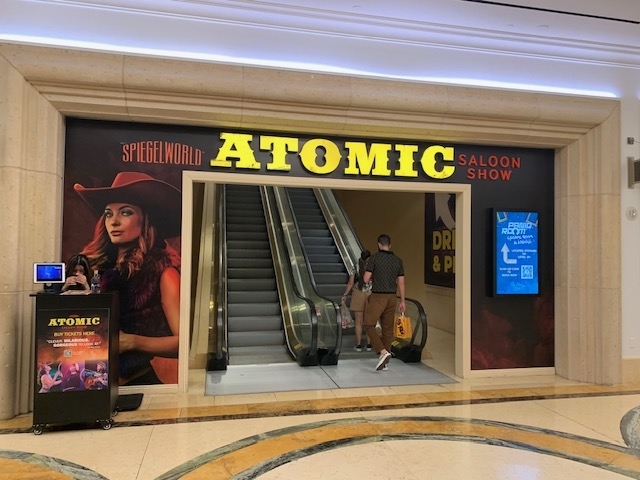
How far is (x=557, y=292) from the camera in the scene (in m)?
5.66

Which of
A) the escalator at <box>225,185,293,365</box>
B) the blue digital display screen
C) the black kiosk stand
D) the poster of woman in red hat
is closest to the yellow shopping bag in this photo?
the blue digital display screen

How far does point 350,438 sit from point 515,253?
3.17 m

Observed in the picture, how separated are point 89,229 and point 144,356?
1.37m

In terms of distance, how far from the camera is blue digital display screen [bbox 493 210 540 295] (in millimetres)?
5500

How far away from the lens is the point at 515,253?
555 cm

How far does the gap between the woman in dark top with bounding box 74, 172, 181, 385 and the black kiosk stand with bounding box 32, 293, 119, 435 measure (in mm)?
864

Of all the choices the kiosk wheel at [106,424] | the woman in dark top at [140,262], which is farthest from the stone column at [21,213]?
the kiosk wheel at [106,424]

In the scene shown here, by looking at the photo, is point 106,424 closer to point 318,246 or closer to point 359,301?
point 359,301

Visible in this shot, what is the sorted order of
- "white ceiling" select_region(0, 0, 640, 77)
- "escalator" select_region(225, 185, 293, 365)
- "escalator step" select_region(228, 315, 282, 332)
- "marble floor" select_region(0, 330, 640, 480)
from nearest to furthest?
"marble floor" select_region(0, 330, 640, 480)
"white ceiling" select_region(0, 0, 640, 77)
"escalator" select_region(225, 185, 293, 365)
"escalator step" select_region(228, 315, 282, 332)

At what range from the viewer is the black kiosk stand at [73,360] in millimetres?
3664

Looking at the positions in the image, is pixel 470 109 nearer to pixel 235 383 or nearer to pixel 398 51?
pixel 398 51

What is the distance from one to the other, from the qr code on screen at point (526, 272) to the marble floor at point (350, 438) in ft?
4.34

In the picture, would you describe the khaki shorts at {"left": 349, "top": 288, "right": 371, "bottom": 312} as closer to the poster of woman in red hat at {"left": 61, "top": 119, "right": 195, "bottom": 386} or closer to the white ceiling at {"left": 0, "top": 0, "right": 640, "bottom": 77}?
the poster of woman in red hat at {"left": 61, "top": 119, "right": 195, "bottom": 386}

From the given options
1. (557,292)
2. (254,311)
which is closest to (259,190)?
(254,311)
